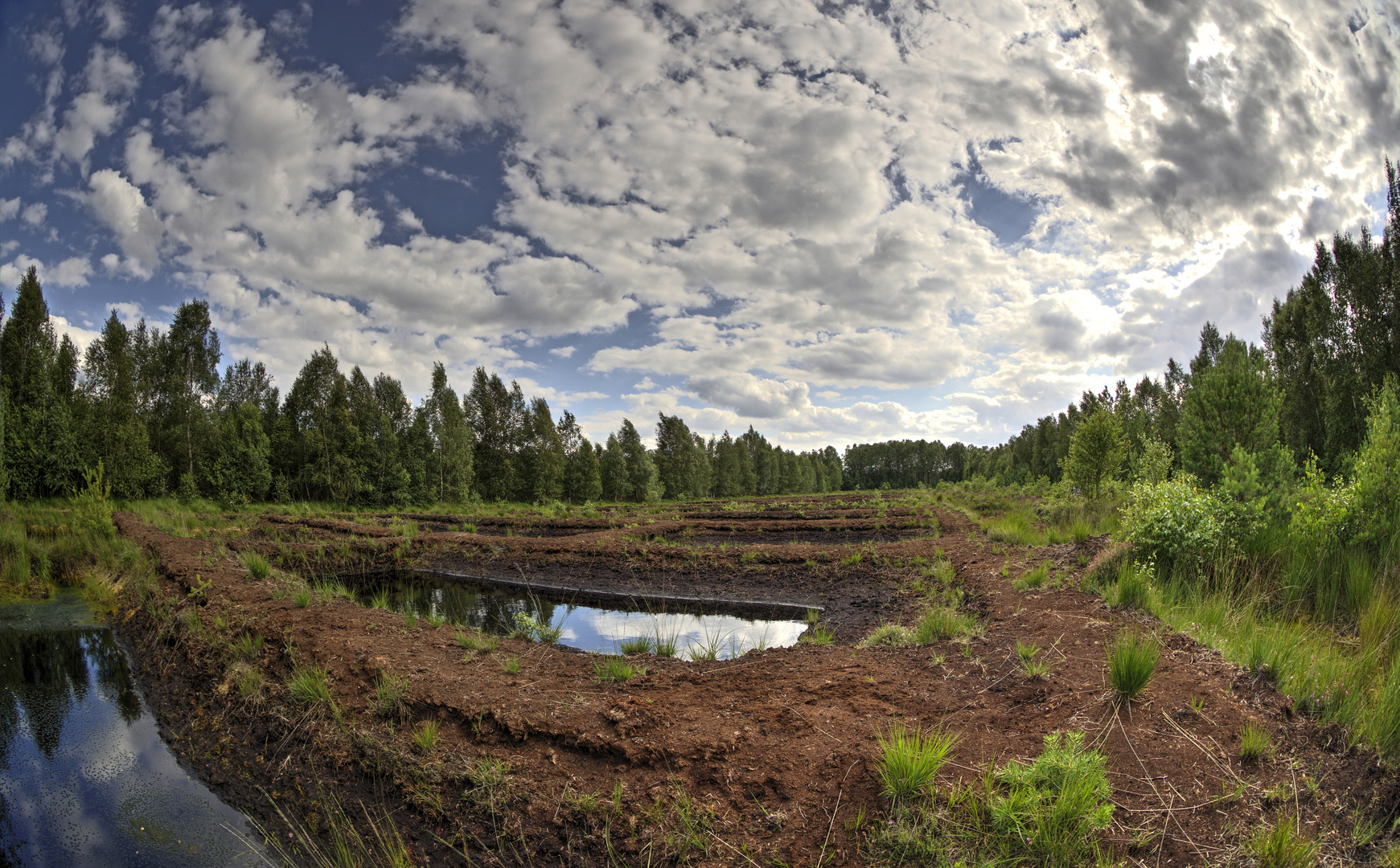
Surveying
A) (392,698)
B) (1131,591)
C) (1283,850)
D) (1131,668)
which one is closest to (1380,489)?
(1131,591)

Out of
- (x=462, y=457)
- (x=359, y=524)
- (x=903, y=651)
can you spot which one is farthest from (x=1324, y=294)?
(x=462, y=457)

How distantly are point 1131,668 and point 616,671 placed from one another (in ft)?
16.0

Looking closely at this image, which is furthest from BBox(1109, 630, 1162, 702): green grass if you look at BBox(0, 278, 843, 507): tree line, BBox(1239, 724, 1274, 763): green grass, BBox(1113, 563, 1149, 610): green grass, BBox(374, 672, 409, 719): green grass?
BBox(0, 278, 843, 507): tree line

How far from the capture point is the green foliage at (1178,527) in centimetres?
750

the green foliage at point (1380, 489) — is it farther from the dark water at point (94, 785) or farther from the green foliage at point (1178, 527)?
the dark water at point (94, 785)

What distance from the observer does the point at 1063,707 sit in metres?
4.75

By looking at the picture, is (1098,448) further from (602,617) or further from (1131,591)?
(602,617)

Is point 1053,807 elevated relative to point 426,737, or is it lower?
elevated

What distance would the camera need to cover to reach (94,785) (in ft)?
17.9

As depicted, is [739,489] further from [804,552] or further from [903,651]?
[903,651]

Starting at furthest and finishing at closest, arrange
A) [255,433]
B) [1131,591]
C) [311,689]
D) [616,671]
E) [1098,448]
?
[255,433]
[1098,448]
[1131,591]
[616,671]
[311,689]

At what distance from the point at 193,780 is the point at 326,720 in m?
1.23

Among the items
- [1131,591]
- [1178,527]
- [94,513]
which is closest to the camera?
[1131,591]

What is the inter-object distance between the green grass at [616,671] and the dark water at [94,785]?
317 centimetres
